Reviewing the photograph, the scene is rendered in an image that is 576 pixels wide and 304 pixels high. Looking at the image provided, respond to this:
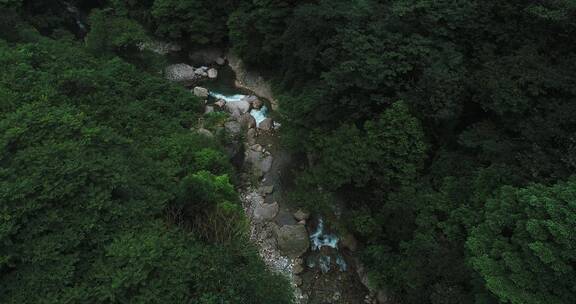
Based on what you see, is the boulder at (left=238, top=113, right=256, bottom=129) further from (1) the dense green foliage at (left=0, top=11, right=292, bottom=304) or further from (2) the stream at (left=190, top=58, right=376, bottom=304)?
(1) the dense green foliage at (left=0, top=11, right=292, bottom=304)

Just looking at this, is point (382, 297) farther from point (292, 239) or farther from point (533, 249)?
point (533, 249)

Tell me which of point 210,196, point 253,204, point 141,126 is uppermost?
point 210,196

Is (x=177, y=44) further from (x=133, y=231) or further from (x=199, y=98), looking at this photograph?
(x=133, y=231)

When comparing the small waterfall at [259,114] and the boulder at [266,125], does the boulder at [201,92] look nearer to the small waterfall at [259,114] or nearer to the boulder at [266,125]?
the small waterfall at [259,114]

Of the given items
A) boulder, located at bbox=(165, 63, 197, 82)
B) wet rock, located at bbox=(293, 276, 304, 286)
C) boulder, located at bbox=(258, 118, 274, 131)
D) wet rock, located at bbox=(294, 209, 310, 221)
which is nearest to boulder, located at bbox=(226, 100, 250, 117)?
boulder, located at bbox=(258, 118, 274, 131)

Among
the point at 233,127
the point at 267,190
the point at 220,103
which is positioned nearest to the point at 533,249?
the point at 267,190

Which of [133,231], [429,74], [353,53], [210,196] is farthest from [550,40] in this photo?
[133,231]
